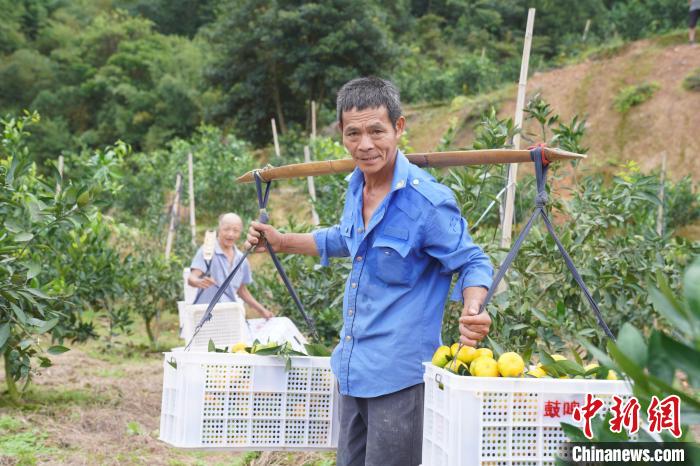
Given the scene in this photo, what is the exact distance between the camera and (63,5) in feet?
125

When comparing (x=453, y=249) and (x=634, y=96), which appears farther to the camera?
(x=634, y=96)

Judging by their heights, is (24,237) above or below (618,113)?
below

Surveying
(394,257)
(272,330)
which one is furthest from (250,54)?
(394,257)

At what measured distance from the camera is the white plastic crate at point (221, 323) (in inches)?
194

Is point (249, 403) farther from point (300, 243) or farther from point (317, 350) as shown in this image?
point (300, 243)

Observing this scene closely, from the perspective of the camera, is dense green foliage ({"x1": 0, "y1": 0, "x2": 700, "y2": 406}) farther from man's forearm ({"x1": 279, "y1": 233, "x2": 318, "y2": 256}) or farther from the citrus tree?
man's forearm ({"x1": 279, "y1": 233, "x2": 318, "y2": 256})

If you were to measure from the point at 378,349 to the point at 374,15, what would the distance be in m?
19.5

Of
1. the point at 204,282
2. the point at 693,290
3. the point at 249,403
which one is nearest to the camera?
the point at 693,290

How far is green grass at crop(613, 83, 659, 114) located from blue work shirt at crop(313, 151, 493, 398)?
680 inches

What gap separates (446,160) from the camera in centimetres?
246

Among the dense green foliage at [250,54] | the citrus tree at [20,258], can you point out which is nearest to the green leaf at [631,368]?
the citrus tree at [20,258]

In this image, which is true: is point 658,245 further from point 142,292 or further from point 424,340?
point 142,292

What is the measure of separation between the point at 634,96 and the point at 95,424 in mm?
16305

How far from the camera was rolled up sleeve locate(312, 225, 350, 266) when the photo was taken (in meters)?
2.62
